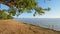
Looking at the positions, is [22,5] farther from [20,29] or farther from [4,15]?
[20,29]

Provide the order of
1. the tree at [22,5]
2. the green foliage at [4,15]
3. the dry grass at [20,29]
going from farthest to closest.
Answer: the dry grass at [20,29] < the green foliage at [4,15] < the tree at [22,5]

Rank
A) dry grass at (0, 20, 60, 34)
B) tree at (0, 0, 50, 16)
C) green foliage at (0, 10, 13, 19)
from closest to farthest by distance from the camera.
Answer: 1. tree at (0, 0, 50, 16)
2. green foliage at (0, 10, 13, 19)
3. dry grass at (0, 20, 60, 34)

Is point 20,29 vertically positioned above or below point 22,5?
below

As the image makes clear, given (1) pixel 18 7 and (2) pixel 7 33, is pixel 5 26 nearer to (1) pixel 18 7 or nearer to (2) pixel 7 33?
(2) pixel 7 33

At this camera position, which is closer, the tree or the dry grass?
the tree

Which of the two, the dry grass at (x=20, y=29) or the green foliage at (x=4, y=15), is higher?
the green foliage at (x=4, y=15)

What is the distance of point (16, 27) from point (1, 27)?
138 centimetres

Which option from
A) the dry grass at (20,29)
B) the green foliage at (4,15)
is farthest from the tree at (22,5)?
the dry grass at (20,29)

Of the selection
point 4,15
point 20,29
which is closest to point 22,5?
point 4,15

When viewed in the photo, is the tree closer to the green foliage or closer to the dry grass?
the green foliage

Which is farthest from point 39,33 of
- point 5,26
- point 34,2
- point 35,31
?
point 34,2

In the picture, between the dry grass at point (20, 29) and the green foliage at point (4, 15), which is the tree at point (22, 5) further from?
the dry grass at point (20, 29)

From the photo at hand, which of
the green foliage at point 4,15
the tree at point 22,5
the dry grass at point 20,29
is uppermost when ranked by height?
the tree at point 22,5

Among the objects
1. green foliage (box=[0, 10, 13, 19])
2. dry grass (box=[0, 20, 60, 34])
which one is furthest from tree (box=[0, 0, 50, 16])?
dry grass (box=[0, 20, 60, 34])
